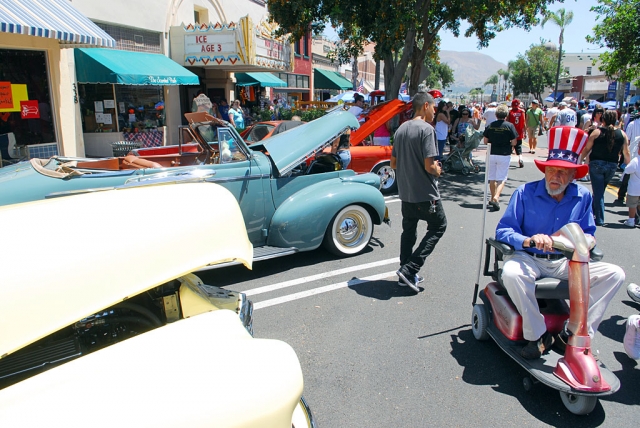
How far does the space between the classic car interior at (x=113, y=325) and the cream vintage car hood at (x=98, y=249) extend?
39cm

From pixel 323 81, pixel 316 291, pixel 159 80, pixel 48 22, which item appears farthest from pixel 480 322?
pixel 323 81

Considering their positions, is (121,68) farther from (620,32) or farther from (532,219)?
(620,32)

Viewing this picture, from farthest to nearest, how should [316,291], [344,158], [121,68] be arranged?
1. [121,68]
2. [344,158]
3. [316,291]

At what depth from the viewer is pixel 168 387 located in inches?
65.2

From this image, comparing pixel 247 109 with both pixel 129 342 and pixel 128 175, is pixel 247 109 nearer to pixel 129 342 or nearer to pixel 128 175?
pixel 128 175

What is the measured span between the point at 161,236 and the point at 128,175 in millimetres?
2853

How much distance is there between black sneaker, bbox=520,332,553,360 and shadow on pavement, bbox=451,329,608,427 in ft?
0.87

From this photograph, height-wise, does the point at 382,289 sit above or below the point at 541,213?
below

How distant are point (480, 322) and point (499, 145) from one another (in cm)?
521

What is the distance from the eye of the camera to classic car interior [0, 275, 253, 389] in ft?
7.00

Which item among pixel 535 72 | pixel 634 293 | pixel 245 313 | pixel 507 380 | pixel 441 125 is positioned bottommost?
pixel 507 380

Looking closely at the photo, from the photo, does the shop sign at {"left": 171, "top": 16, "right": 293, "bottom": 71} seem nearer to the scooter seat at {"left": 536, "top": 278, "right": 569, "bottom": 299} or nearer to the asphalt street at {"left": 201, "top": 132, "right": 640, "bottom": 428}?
the asphalt street at {"left": 201, "top": 132, "right": 640, "bottom": 428}

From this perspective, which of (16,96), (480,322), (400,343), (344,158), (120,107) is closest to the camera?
(480,322)

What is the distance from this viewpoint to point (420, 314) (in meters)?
4.25
